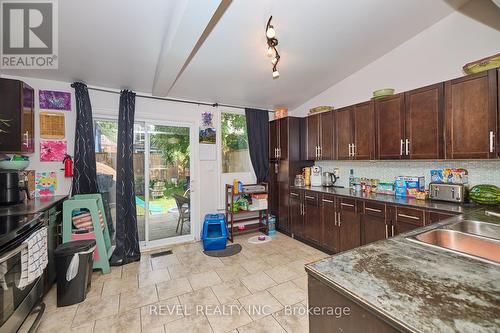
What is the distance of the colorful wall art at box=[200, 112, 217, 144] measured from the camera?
389 cm

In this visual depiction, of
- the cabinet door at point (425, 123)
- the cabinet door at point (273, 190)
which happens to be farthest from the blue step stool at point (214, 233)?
the cabinet door at point (425, 123)

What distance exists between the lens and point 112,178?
3344 mm

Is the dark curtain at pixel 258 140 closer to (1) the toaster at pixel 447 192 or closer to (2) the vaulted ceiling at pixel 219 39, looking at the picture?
(2) the vaulted ceiling at pixel 219 39

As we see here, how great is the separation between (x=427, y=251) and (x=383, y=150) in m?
1.97

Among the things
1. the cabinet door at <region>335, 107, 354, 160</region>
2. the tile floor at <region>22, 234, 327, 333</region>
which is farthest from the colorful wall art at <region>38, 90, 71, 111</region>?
the cabinet door at <region>335, 107, 354, 160</region>

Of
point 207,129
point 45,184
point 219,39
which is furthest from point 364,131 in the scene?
point 45,184

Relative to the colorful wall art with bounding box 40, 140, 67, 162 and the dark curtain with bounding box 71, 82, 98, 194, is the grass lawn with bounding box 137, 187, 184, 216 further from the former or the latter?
the colorful wall art with bounding box 40, 140, 67, 162

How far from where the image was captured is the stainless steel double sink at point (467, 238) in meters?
1.38

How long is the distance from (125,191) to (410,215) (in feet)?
11.5

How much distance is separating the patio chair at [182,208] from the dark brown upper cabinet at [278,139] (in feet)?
5.97

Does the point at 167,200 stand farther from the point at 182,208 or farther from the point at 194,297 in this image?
the point at 194,297

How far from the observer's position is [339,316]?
894 mm

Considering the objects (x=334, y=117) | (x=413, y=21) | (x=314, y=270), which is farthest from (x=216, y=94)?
(x=314, y=270)

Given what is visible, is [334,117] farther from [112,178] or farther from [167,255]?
[112,178]
